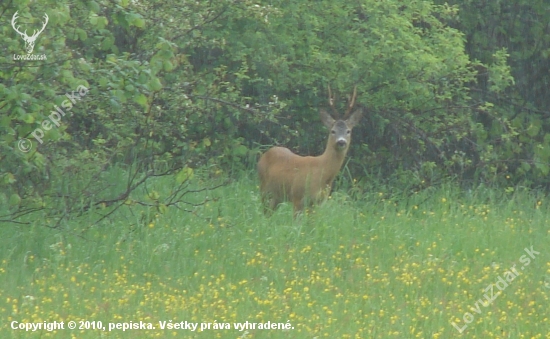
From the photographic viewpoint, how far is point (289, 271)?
25.9 ft

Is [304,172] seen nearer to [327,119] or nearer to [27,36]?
[327,119]

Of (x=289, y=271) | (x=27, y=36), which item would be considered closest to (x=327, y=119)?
(x=289, y=271)

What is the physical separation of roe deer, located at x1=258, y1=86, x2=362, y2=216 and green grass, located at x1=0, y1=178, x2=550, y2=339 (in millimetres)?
231

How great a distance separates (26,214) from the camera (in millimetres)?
8969

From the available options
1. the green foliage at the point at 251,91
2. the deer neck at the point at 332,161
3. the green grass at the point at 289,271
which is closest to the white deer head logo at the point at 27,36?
the green foliage at the point at 251,91

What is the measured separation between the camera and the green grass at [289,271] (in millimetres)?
6590

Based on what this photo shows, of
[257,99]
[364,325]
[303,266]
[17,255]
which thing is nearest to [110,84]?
[17,255]

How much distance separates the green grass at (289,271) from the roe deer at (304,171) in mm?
231

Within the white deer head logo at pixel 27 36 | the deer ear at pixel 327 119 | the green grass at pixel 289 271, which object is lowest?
the green grass at pixel 289 271

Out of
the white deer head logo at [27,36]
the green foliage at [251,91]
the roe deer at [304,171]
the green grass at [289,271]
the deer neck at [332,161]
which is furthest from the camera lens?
the deer neck at [332,161]

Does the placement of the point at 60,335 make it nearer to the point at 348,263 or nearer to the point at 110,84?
the point at 110,84

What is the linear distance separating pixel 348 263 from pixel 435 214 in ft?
6.23

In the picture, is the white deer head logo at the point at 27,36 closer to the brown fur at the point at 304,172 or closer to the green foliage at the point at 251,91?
the green foliage at the point at 251,91

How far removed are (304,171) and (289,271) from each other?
8.30 ft
